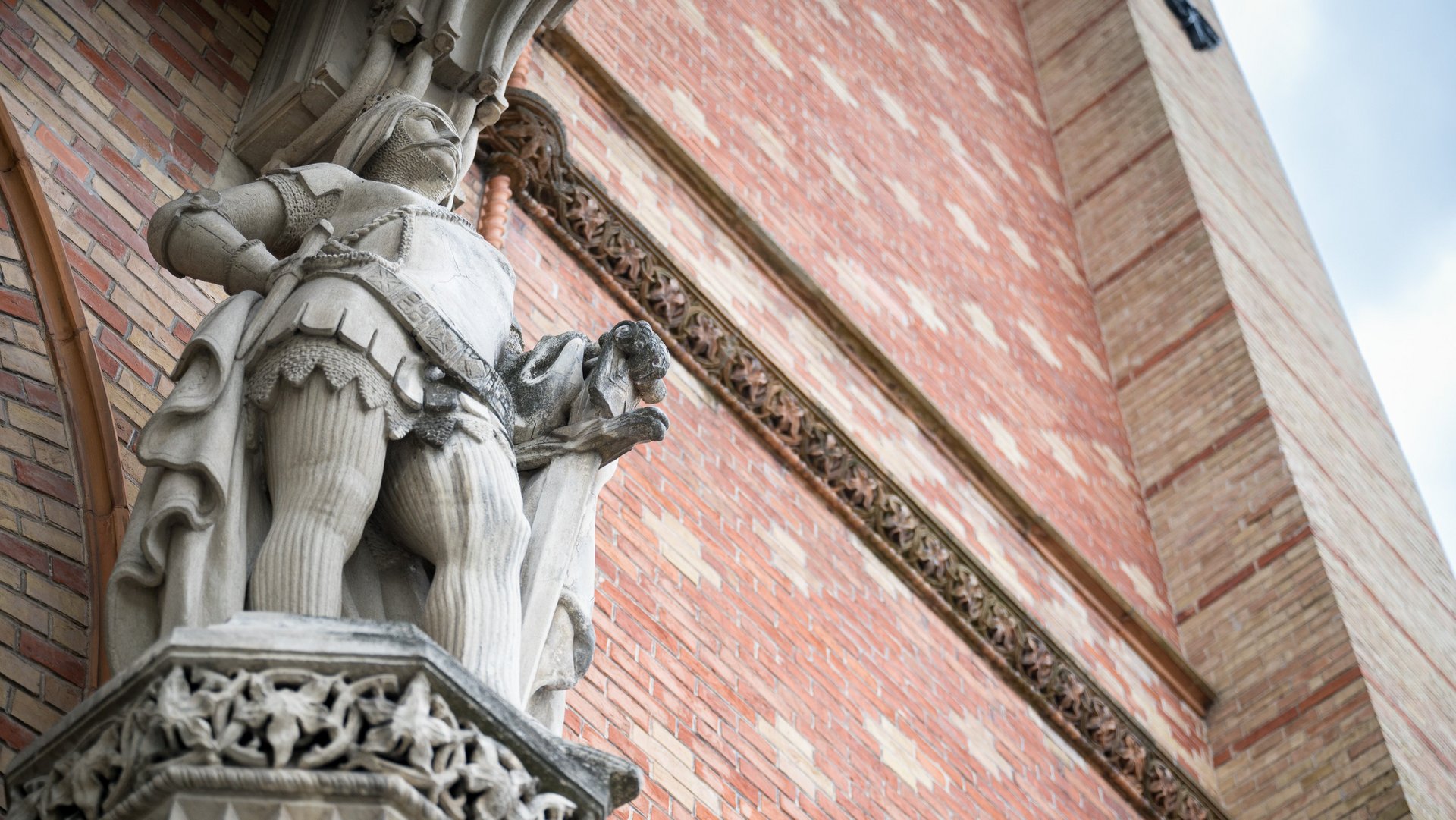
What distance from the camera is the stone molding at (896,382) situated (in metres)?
6.50

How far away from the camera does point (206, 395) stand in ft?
10.4

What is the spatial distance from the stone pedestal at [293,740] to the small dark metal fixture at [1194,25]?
10390 millimetres

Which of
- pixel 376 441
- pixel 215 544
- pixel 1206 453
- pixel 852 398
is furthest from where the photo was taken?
pixel 1206 453

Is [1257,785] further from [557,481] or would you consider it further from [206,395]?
[206,395]

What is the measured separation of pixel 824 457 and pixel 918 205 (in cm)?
252

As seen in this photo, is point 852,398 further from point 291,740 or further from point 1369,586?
point 291,740

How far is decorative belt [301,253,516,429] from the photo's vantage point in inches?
130

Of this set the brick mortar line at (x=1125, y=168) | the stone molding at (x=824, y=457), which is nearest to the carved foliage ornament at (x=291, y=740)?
the stone molding at (x=824, y=457)

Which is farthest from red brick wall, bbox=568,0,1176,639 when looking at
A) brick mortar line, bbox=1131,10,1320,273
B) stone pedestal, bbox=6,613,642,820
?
stone pedestal, bbox=6,613,642,820

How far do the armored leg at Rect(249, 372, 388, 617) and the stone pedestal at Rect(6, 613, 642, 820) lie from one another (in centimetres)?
16

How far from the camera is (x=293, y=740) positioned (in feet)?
8.51

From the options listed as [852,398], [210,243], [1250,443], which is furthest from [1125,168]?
[210,243]

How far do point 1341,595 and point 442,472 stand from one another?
5573 millimetres

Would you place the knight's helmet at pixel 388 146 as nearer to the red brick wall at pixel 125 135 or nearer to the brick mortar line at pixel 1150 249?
the red brick wall at pixel 125 135
